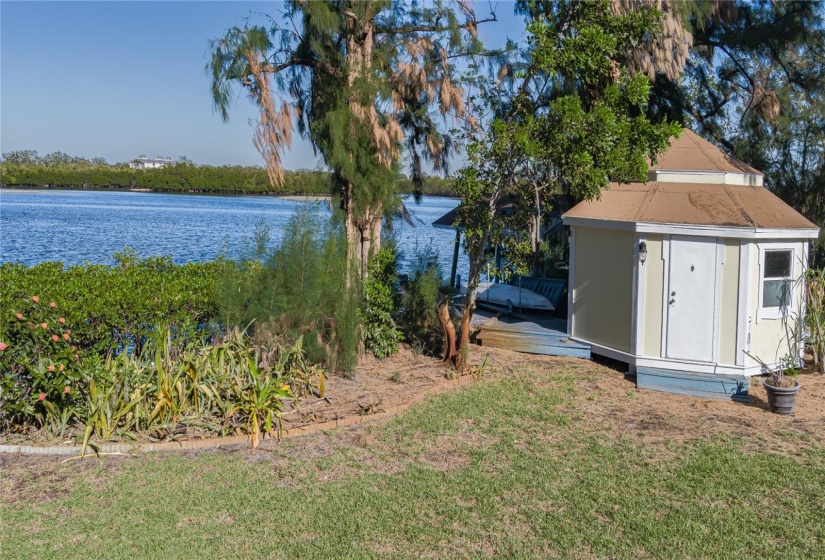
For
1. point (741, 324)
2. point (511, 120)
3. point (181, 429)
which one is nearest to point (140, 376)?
point (181, 429)

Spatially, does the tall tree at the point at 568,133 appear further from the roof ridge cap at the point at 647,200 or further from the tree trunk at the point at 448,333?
the roof ridge cap at the point at 647,200

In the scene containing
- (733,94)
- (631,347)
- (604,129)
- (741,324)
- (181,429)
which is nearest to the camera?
(181,429)

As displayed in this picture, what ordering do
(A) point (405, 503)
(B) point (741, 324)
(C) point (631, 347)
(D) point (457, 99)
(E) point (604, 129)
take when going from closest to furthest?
1. (A) point (405, 503)
2. (E) point (604, 129)
3. (B) point (741, 324)
4. (C) point (631, 347)
5. (D) point (457, 99)

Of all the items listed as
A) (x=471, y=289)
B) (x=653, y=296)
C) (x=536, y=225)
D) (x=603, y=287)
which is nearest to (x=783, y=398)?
(x=653, y=296)

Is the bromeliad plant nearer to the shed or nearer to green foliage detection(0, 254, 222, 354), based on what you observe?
green foliage detection(0, 254, 222, 354)

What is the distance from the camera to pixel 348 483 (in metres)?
6.25

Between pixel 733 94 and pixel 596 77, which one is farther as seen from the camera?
pixel 733 94

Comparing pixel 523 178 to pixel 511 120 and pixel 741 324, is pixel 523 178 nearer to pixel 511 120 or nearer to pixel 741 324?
pixel 511 120

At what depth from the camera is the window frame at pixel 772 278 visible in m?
10.0

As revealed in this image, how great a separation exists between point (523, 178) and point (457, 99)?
75.0 inches

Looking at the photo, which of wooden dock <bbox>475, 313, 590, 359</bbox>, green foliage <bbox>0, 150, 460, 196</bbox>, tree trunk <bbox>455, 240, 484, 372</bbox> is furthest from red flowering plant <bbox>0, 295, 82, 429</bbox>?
green foliage <bbox>0, 150, 460, 196</bbox>

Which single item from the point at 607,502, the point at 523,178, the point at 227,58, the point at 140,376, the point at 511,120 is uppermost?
the point at 227,58

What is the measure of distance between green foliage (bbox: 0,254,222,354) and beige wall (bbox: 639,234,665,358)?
18.9ft

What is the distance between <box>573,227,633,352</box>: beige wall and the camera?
1068cm
